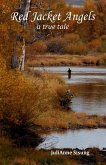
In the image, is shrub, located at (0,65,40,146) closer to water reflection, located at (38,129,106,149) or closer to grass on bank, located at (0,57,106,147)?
grass on bank, located at (0,57,106,147)

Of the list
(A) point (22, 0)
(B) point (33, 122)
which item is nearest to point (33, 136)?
(B) point (33, 122)

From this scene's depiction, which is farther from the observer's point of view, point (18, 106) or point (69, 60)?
point (69, 60)

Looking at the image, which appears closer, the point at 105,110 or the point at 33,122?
the point at 33,122

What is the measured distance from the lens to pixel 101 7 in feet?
257

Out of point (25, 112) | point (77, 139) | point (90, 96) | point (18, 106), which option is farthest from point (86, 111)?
point (18, 106)

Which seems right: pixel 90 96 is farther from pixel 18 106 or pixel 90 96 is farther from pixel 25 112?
pixel 18 106

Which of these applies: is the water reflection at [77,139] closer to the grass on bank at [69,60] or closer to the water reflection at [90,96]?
the water reflection at [90,96]

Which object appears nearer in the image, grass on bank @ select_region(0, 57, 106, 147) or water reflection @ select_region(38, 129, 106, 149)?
grass on bank @ select_region(0, 57, 106, 147)

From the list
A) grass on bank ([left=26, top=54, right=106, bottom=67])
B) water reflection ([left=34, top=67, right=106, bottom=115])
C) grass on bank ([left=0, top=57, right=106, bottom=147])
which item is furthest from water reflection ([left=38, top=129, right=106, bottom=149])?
grass on bank ([left=26, top=54, right=106, bottom=67])

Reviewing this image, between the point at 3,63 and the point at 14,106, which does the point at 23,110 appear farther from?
the point at 3,63

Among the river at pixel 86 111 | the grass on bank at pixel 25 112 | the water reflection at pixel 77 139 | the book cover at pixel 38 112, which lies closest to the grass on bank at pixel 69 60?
the river at pixel 86 111

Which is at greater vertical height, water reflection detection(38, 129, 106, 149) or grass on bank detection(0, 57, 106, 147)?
grass on bank detection(0, 57, 106, 147)

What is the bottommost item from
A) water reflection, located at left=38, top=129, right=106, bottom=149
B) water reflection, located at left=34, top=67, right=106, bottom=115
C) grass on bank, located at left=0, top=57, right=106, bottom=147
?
A: water reflection, located at left=38, top=129, right=106, bottom=149

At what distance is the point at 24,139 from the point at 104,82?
2289 centimetres
